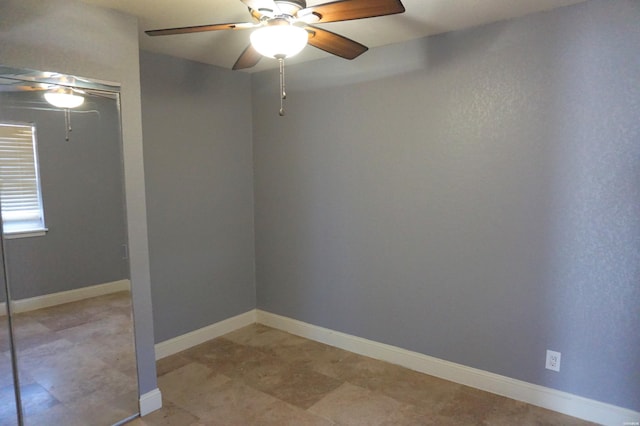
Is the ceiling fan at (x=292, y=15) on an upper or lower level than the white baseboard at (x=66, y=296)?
upper

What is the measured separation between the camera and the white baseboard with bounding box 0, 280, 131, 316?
2.07 m

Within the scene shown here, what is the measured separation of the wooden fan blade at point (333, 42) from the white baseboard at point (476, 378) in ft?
7.19

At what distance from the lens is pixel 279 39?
1.60 m

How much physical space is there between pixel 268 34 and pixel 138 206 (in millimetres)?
1360

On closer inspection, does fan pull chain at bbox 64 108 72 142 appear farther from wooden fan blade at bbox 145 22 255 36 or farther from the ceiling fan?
the ceiling fan

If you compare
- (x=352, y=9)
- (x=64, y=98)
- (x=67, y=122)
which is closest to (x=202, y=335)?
Answer: (x=67, y=122)

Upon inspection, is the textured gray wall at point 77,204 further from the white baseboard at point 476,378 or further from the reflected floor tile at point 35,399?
the white baseboard at point 476,378

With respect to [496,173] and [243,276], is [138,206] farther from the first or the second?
[496,173]

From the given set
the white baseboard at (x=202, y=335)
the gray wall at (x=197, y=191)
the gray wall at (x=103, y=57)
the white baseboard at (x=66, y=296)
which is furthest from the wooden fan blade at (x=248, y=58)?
the white baseboard at (x=202, y=335)

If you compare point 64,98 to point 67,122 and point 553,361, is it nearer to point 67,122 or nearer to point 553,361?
point 67,122

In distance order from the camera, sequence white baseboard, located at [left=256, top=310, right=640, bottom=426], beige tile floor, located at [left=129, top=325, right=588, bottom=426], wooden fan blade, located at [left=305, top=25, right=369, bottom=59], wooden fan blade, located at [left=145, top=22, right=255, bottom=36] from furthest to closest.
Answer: beige tile floor, located at [left=129, top=325, right=588, bottom=426], white baseboard, located at [left=256, top=310, right=640, bottom=426], wooden fan blade, located at [left=305, top=25, right=369, bottom=59], wooden fan blade, located at [left=145, top=22, right=255, bottom=36]

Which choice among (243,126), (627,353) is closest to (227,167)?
(243,126)

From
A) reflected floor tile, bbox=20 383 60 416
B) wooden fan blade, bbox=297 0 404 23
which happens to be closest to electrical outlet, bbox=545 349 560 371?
wooden fan blade, bbox=297 0 404 23

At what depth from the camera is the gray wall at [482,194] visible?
2223 millimetres
